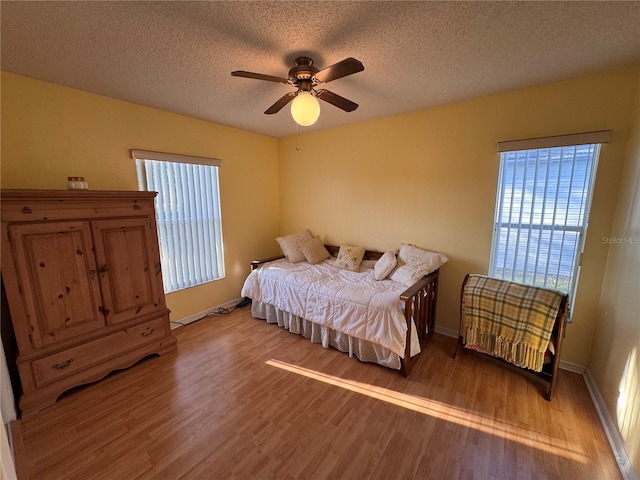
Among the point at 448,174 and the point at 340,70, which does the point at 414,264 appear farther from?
the point at 340,70

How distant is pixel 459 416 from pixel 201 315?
2.86 meters

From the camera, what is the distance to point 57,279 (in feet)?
5.98

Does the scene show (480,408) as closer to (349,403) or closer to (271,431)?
(349,403)

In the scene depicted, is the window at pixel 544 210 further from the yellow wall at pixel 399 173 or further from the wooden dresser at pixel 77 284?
the wooden dresser at pixel 77 284

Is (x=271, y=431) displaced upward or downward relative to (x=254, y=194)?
downward

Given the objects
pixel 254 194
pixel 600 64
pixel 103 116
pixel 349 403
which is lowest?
pixel 349 403

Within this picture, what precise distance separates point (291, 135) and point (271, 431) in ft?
11.4

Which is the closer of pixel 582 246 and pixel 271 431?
pixel 271 431

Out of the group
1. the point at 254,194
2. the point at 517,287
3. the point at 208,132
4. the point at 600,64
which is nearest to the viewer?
the point at 600,64

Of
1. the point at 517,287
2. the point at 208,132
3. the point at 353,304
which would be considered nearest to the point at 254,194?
the point at 208,132

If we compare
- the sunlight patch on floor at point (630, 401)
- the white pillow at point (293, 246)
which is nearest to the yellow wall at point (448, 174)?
the white pillow at point (293, 246)

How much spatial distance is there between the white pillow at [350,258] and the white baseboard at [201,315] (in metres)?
1.56

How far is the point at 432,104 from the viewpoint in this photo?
254 centimetres

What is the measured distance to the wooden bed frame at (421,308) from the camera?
2.02m
